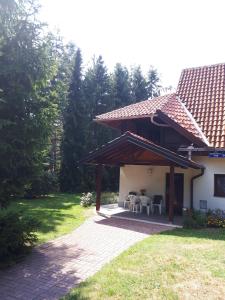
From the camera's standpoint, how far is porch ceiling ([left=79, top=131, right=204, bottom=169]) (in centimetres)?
Answer: 1260

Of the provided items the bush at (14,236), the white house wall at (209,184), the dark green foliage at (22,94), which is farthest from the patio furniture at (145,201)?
the dark green foliage at (22,94)

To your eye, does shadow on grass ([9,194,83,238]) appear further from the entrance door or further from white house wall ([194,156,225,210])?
white house wall ([194,156,225,210])

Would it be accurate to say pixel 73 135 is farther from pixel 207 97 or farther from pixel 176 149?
pixel 176 149

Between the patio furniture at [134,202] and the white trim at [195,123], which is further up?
the white trim at [195,123]

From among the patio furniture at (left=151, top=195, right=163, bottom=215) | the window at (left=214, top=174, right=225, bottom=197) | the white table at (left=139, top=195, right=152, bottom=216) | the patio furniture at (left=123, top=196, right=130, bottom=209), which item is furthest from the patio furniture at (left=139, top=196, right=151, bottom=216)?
the window at (left=214, top=174, right=225, bottom=197)

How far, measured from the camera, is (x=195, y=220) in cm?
1250

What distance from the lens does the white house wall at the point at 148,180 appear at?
15000 millimetres

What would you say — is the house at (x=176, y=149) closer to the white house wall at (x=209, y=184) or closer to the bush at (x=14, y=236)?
the white house wall at (x=209, y=184)

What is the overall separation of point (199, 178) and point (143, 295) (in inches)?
357

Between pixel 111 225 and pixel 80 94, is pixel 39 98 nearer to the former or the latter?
pixel 111 225

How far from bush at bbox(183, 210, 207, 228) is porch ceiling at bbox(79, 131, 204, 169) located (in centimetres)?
194

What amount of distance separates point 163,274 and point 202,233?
15.1ft

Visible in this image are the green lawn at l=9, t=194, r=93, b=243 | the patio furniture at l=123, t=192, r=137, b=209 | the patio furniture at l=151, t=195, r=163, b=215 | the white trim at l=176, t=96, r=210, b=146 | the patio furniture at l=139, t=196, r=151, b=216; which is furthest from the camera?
the patio furniture at l=123, t=192, r=137, b=209

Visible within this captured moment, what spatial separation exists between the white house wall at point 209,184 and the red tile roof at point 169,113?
0.99m
